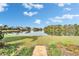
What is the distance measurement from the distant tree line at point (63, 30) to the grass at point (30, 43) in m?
0.04

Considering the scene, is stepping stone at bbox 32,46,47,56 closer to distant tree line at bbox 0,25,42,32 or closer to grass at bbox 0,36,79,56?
grass at bbox 0,36,79,56

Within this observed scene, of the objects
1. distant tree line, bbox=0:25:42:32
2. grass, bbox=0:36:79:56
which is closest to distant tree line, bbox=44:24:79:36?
grass, bbox=0:36:79:56

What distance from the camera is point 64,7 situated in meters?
1.77

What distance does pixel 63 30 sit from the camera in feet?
5.90

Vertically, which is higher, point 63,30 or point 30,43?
point 63,30

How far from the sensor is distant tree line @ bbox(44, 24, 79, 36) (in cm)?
177

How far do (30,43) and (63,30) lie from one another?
35cm

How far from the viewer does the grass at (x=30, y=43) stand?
1.76 m

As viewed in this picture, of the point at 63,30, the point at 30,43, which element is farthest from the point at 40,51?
the point at 63,30

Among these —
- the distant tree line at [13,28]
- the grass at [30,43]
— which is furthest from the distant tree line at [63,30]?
the distant tree line at [13,28]

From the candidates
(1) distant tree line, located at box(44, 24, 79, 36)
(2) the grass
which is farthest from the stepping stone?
(1) distant tree line, located at box(44, 24, 79, 36)

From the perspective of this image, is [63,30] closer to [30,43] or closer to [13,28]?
[30,43]

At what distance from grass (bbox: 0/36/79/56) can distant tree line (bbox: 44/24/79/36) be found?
39mm

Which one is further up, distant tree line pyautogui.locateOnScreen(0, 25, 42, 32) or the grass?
distant tree line pyautogui.locateOnScreen(0, 25, 42, 32)
